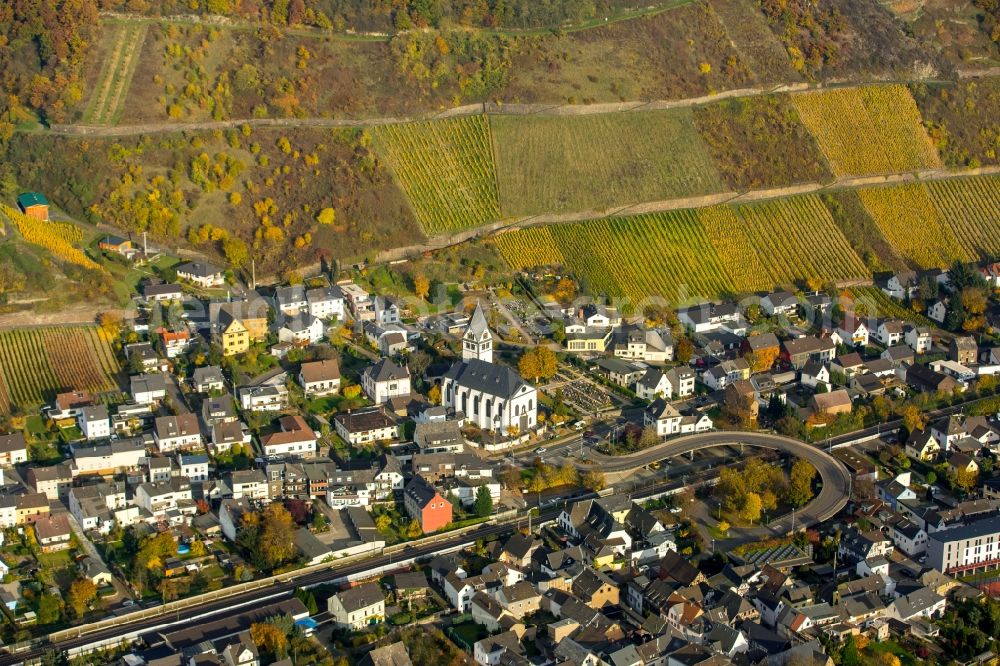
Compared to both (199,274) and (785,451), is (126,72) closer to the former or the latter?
(199,274)

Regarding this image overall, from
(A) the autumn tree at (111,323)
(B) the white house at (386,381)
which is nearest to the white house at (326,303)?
(B) the white house at (386,381)

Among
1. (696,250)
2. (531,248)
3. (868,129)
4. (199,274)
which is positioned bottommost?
(696,250)

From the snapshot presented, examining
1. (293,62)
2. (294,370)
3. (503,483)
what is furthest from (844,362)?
(293,62)

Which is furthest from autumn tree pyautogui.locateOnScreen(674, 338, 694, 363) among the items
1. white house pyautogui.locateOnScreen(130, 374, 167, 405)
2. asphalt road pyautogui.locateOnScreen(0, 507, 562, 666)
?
white house pyautogui.locateOnScreen(130, 374, 167, 405)

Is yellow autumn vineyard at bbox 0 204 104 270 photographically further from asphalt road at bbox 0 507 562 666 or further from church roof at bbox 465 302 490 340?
asphalt road at bbox 0 507 562 666

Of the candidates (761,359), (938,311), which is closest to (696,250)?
(761,359)

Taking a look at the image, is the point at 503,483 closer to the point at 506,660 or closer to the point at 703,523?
the point at 703,523

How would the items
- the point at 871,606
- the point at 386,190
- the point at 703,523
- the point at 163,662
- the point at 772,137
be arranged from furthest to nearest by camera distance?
the point at 772,137, the point at 386,190, the point at 703,523, the point at 871,606, the point at 163,662
